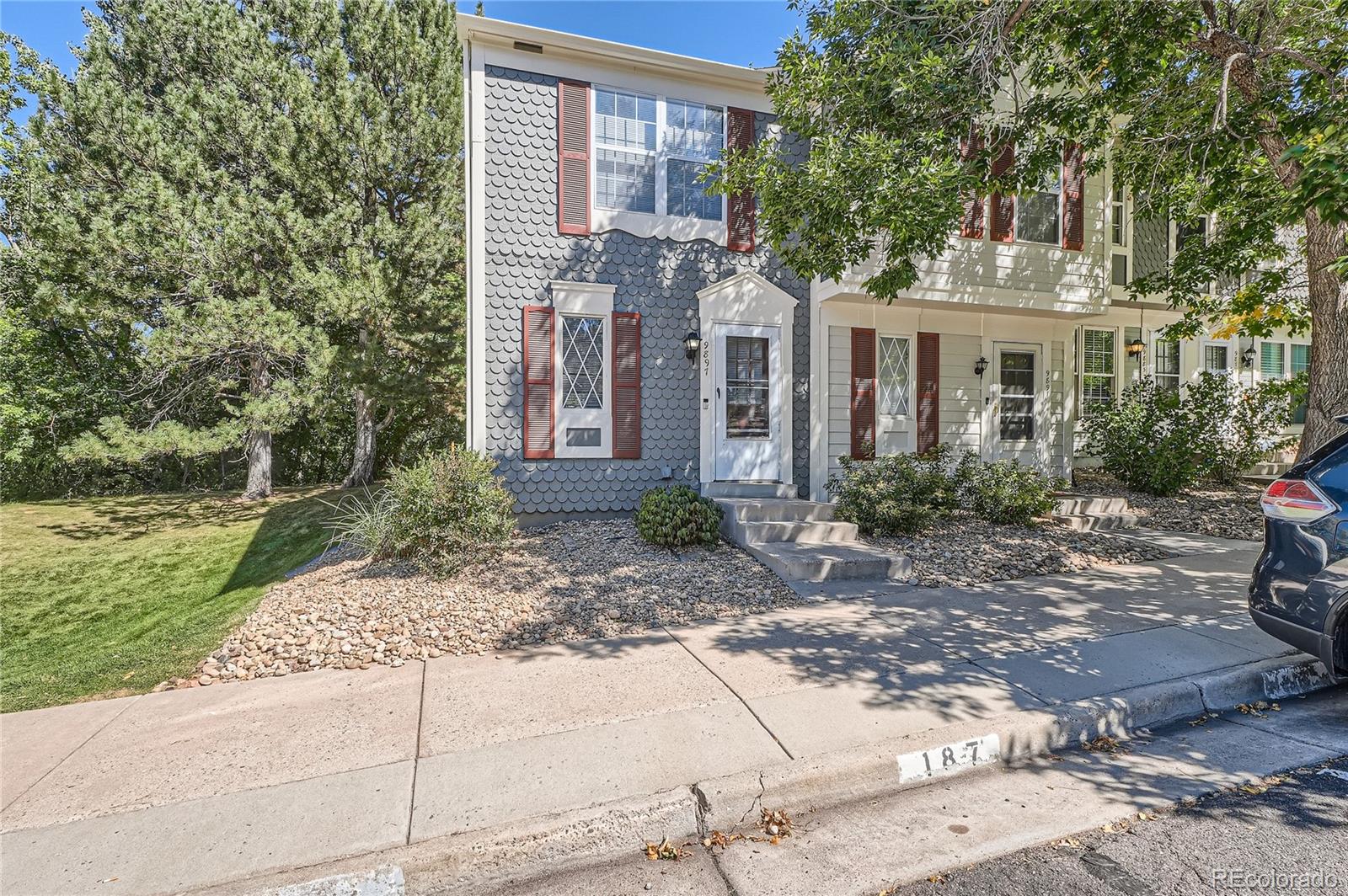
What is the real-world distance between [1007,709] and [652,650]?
2.22 m

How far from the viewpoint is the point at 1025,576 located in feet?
19.6

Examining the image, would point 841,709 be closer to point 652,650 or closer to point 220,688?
point 652,650

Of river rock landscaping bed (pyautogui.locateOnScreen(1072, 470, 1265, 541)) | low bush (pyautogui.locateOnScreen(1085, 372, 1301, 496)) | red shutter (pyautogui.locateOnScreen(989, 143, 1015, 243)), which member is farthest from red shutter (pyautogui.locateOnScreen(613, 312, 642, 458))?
low bush (pyautogui.locateOnScreen(1085, 372, 1301, 496))

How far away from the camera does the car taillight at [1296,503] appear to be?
323 centimetres

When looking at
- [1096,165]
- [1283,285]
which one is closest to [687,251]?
[1096,165]

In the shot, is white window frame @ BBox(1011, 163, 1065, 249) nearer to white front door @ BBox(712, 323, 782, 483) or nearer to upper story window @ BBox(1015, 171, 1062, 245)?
upper story window @ BBox(1015, 171, 1062, 245)

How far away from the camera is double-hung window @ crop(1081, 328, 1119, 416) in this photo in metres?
11.6

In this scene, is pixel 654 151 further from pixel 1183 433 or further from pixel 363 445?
pixel 363 445

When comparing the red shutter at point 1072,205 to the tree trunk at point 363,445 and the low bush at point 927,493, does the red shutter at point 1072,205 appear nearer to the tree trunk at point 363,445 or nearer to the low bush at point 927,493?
the low bush at point 927,493

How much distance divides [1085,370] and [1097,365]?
11.7 inches

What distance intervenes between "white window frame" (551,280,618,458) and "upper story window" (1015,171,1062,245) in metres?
6.79

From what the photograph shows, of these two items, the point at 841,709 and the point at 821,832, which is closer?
the point at 821,832

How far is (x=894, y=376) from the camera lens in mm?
9383

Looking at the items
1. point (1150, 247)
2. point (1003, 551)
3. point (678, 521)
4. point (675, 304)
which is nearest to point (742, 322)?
point (675, 304)
